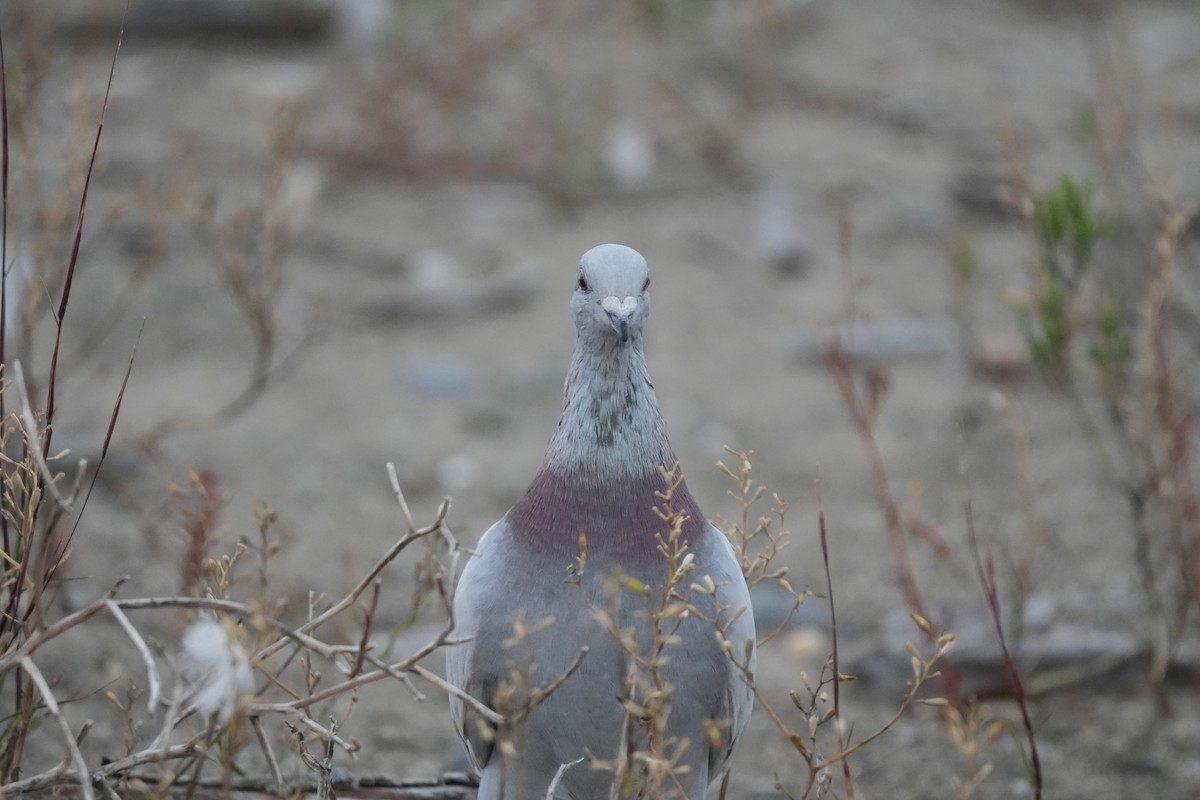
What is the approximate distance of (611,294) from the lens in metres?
2.55

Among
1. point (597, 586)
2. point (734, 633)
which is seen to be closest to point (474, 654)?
point (597, 586)

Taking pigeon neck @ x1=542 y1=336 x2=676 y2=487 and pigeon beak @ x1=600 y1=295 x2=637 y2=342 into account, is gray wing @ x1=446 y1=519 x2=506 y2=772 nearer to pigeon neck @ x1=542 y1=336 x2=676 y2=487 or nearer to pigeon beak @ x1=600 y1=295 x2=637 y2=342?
pigeon neck @ x1=542 y1=336 x2=676 y2=487

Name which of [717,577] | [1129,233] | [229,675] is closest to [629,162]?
[1129,233]

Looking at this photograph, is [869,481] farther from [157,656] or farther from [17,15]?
[17,15]

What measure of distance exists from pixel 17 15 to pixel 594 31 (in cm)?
419

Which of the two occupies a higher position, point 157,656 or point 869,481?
point 157,656

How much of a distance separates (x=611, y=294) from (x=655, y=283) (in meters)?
3.68

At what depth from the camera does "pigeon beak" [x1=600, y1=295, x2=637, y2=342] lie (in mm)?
2486

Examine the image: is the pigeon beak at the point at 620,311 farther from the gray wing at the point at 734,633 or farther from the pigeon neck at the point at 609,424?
the gray wing at the point at 734,633

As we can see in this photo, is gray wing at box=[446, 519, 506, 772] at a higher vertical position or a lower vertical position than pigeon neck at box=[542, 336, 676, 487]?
lower

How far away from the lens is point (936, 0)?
9.37 m

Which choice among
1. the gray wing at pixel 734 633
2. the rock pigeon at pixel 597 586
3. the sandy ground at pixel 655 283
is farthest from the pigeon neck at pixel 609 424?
the sandy ground at pixel 655 283

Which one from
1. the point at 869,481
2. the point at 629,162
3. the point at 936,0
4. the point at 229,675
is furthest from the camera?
the point at 936,0

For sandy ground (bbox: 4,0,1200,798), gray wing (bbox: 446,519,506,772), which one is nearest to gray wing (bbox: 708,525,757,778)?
gray wing (bbox: 446,519,506,772)
